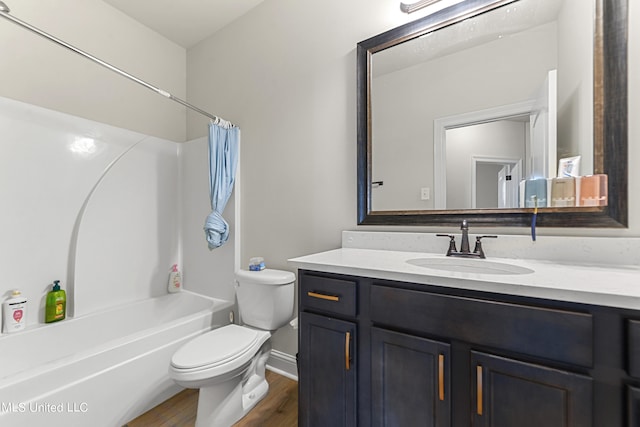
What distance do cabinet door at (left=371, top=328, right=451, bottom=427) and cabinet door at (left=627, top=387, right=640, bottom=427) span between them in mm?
387

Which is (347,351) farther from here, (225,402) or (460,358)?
(225,402)

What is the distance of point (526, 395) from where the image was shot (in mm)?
733

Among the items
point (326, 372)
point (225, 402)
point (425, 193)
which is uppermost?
point (425, 193)

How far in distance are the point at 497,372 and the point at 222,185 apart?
1825mm

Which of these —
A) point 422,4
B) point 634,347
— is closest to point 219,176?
point 422,4

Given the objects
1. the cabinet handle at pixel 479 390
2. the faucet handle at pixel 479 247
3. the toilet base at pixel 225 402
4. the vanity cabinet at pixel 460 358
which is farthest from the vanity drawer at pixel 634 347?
the toilet base at pixel 225 402

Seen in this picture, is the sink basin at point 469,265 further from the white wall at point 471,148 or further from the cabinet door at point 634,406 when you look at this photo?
the cabinet door at point 634,406

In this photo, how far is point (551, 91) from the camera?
114 cm

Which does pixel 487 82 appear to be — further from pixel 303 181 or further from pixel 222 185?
pixel 222 185

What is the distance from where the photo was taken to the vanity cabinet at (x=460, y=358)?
0.66 metres

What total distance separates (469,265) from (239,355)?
1179mm

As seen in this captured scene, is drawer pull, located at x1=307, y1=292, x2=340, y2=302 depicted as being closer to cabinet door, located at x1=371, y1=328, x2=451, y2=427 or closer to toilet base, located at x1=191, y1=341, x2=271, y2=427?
cabinet door, located at x1=371, y1=328, x2=451, y2=427

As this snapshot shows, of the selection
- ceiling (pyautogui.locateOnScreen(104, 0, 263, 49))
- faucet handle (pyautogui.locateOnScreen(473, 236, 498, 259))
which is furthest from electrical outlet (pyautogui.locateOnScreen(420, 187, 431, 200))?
ceiling (pyautogui.locateOnScreen(104, 0, 263, 49))

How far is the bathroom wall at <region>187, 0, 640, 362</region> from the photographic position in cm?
163
